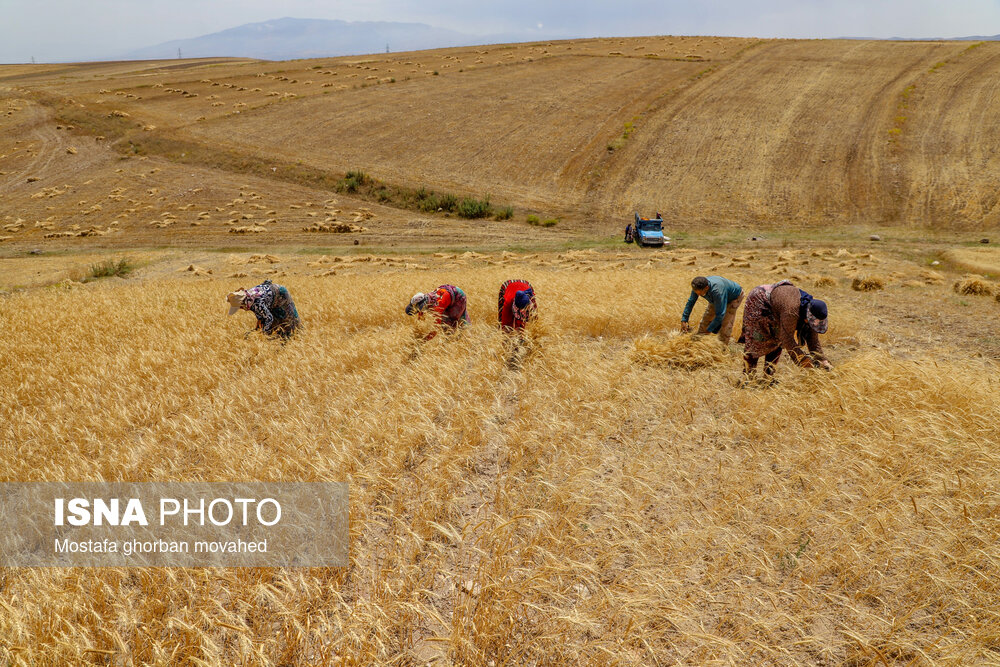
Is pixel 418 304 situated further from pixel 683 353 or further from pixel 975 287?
pixel 975 287

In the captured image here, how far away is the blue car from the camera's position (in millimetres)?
24328

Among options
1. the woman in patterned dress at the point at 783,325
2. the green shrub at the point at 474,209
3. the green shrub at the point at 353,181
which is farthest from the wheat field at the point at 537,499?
the green shrub at the point at 353,181

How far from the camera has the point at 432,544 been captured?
336 centimetres

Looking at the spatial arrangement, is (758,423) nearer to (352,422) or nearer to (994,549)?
(994,549)

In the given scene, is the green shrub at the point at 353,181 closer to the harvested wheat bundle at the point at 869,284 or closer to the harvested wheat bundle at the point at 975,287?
the harvested wheat bundle at the point at 869,284

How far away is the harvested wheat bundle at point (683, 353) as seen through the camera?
6766mm

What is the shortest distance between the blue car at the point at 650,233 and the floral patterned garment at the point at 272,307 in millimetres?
19592

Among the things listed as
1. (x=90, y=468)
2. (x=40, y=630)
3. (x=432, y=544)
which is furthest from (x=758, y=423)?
(x=90, y=468)

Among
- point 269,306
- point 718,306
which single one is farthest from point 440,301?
point 718,306

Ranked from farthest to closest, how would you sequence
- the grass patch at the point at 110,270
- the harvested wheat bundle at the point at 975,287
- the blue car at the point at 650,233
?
1. the blue car at the point at 650,233
2. the grass patch at the point at 110,270
3. the harvested wheat bundle at the point at 975,287

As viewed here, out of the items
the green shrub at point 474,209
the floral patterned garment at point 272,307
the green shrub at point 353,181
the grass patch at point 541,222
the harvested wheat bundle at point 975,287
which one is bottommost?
the harvested wheat bundle at point 975,287

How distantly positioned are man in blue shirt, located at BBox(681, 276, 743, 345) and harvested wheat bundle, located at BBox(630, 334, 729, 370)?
30 cm

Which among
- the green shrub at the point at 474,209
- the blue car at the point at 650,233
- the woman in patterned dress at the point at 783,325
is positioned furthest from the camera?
the green shrub at the point at 474,209

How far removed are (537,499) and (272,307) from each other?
620cm
